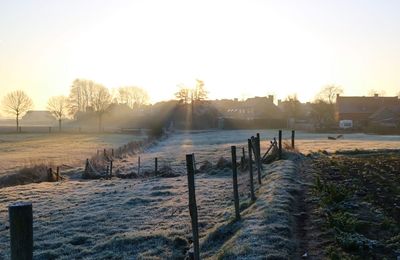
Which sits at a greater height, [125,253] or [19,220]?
[19,220]

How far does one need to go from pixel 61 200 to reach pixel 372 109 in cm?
11371

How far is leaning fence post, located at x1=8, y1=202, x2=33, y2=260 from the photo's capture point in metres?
4.23

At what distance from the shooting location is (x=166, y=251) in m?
11.7

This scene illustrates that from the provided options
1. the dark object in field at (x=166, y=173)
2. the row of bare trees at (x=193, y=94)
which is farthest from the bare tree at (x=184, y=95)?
the dark object in field at (x=166, y=173)

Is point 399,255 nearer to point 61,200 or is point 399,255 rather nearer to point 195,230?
point 195,230

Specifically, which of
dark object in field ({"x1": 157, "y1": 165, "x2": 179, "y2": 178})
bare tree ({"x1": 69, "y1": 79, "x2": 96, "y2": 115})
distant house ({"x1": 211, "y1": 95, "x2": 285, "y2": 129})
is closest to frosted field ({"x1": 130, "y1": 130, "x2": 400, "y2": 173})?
dark object in field ({"x1": 157, "y1": 165, "x2": 179, "y2": 178})

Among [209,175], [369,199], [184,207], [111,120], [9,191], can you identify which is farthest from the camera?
[111,120]

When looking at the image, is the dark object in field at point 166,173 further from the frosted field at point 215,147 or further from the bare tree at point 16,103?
the bare tree at point 16,103

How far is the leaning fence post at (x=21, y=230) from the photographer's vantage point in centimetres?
423

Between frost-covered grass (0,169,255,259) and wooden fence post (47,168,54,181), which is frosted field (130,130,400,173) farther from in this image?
frost-covered grass (0,169,255,259)

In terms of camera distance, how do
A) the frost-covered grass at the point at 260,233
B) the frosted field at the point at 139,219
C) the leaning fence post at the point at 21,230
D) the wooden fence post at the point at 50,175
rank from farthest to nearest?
the wooden fence post at the point at 50,175, the frosted field at the point at 139,219, the frost-covered grass at the point at 260,233, the leaning fence post at the point at 21,230

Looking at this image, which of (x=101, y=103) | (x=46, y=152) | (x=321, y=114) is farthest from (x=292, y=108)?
(x=46, y=152)

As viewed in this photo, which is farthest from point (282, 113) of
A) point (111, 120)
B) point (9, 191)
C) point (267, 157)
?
point (9, 191)

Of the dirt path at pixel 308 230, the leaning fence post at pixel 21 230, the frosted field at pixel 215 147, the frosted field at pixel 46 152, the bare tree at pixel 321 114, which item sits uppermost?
the bare tree at pixel 321 114
